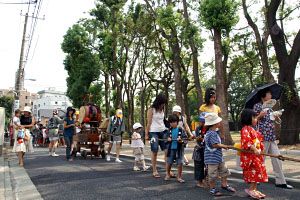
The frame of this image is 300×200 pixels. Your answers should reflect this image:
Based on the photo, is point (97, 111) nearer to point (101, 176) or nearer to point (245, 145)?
point (101, 176)

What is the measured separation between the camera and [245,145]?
185 inches

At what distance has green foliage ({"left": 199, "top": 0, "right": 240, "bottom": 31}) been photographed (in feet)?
41.3

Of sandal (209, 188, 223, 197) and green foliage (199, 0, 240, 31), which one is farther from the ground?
green foliage (199, 0, 240, 31)

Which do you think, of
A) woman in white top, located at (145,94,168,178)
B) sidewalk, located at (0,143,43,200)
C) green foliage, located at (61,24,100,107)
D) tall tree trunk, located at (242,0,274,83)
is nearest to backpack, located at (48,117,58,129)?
sidewalk, located at (0,143,43,200)

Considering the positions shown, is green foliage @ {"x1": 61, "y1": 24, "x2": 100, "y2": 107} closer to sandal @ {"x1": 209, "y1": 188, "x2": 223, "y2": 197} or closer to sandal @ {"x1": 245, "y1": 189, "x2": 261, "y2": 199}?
sandal @ {"x1": 209, "y1": 188, "x2": 223, "y2": 197}

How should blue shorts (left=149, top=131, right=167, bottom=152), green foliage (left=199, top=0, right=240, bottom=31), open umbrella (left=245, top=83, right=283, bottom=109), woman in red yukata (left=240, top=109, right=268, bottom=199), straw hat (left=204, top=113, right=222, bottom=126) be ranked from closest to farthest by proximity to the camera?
woman in red yukata (left=240, top=109, right=268, bottom=199)
straw hat (left=204, top=113, right=222, bottom=126)
open umbrella (left=245, top=83, right=283, bottom=109)
blue shorts (left=149, top=131, right=167, bottom=152)
green foliage (left=199, top=0, right=240, bottom=31)

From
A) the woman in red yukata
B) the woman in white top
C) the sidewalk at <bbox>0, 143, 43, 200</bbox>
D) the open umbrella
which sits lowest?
the sidewalk at <bbox>0, 143, 43, 200</bbox>

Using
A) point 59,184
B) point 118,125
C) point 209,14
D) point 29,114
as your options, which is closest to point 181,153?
point 59,184

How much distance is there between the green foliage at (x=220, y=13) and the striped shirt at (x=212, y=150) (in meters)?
8.75

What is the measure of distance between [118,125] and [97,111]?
6.55 feet

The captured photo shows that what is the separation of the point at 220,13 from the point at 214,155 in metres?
9.20

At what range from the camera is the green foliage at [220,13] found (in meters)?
12.6

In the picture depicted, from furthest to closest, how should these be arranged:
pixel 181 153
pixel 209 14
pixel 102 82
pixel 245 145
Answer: pixel 102 82, pixel 209 14, pixel 181 153, pixel 245 145

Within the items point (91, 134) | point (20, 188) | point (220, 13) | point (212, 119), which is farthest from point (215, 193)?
point (220, 13)
